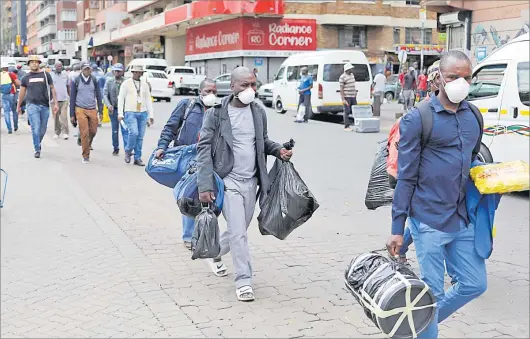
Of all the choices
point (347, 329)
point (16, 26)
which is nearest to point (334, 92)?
point (347, 329)

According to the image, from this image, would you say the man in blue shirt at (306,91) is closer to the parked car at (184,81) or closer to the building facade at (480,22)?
the building facade at (480,22)

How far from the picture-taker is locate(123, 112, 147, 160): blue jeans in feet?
38.6

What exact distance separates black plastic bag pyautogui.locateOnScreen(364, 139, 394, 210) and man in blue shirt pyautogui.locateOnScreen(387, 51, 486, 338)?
139cm

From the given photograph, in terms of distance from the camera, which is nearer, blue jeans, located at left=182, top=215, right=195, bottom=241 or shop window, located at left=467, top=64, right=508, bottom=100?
blue jeans, located at left=182, top=215, right=195, bottom=241

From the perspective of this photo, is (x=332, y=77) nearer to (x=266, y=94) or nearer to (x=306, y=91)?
(x=306, y=91)

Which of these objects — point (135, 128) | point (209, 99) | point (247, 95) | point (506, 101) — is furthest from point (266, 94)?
point (247, 95)

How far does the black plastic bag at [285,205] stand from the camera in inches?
209

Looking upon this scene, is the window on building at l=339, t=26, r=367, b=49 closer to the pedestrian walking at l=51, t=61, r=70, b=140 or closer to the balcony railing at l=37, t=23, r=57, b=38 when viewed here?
the pedestrian walking at l=51, t=61, r=70, b=140

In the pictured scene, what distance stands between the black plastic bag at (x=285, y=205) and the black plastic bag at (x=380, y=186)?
446 millimetres

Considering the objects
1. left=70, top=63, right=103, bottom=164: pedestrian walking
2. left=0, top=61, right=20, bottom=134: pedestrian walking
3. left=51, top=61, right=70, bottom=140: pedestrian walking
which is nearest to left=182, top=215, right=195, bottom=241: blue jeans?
left=70, top=63, right=103, bottom=164: pedestrian walking

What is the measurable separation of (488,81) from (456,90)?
7.01 meters

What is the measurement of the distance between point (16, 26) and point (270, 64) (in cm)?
11934

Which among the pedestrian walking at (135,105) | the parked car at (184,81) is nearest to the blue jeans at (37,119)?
the pedestrian walking at (135,105)

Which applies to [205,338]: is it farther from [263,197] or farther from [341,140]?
[341,140]
